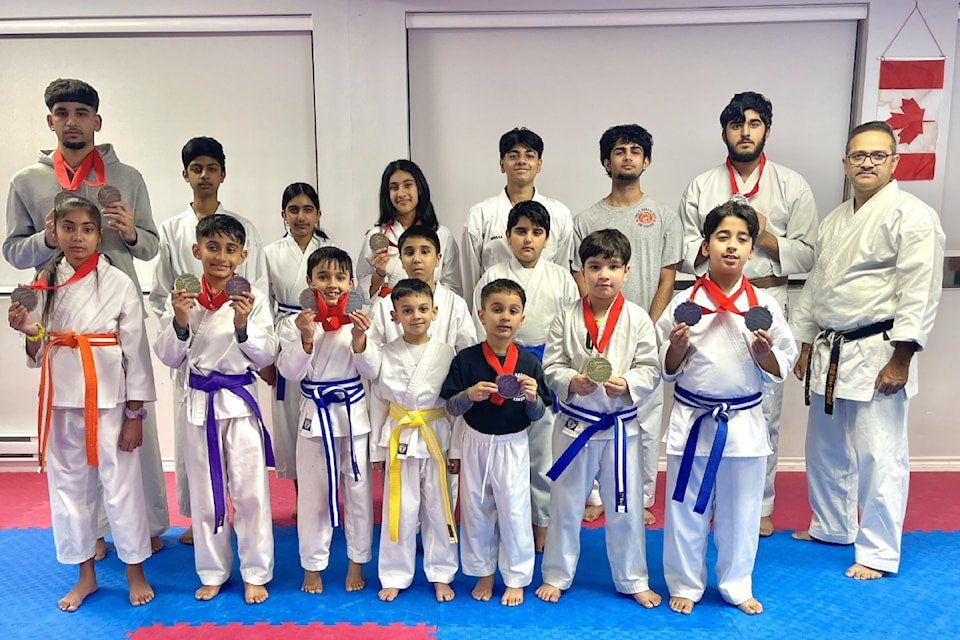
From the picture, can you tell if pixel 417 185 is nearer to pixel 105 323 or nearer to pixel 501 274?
pixel 501 274

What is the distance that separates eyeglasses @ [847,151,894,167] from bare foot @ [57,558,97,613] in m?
3.44

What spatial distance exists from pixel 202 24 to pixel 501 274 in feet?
7.71

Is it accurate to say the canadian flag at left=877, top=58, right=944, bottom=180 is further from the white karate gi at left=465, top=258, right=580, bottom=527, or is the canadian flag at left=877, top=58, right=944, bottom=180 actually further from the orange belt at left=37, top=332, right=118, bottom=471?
the orange belt at left=37, top=332, right=118, bottom=471

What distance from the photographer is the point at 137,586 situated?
283 cm

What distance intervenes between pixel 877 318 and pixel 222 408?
2603mm

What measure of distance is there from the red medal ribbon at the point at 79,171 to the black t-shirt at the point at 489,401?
5.76ft

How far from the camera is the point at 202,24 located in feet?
13.3

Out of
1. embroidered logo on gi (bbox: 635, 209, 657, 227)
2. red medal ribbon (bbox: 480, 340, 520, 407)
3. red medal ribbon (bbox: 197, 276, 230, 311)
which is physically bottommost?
red medal ribbon (bbox: 480, 340, 520, 407)

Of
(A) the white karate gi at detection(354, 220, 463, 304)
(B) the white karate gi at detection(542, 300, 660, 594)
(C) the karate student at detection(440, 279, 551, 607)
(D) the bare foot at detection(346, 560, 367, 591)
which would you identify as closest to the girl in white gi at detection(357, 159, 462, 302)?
(A) the white karate gi at detection(354, 220, 463, 304)

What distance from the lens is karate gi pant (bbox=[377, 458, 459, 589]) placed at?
2.80 meters

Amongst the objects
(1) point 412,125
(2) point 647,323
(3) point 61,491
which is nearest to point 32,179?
(3) point 61,491

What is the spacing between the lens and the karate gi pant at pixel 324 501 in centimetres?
283

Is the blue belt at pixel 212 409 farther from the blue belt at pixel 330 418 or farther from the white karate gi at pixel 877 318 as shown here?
the white karate gi at pixel 877 318

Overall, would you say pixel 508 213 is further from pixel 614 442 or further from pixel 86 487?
pixel 86 487
